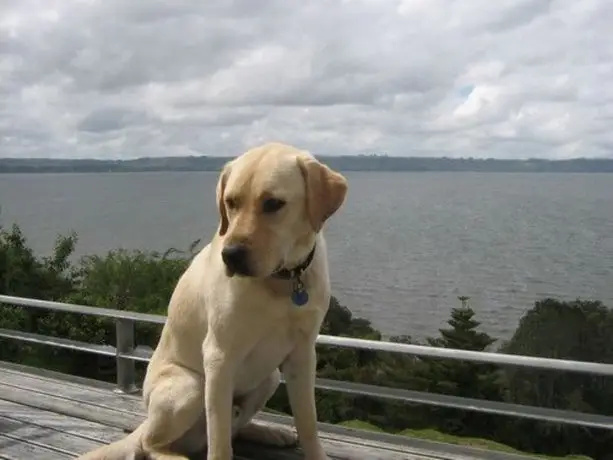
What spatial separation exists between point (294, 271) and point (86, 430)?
181cm

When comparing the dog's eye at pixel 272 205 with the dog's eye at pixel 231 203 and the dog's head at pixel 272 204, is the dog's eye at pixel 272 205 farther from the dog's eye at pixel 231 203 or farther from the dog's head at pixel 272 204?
the dog's eye at pixel 231 203

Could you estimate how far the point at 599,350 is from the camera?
8047mm

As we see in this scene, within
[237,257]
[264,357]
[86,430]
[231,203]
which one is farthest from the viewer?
[86,430]

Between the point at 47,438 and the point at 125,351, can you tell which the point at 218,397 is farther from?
the point at 125,351

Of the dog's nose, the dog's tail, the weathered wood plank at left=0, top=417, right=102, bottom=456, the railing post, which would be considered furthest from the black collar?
the railing post

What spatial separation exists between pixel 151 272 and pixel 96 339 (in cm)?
503

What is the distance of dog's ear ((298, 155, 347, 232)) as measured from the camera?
2492 mm

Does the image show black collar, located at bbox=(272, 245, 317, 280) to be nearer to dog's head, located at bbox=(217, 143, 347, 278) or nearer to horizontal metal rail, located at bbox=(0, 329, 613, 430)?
dog's head, located at bbox=(217, 143, 347, 278)

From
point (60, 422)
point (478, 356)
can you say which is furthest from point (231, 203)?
point (60, 422)

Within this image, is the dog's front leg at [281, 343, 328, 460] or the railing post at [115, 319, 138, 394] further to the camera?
the railing post at [115, 319, 138, 394]

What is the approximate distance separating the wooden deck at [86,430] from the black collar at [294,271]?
1.04 metres

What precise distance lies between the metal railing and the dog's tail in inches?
41.0

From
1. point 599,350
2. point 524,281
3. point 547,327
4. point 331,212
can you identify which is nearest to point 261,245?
point 331,212

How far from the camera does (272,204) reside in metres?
2.44
